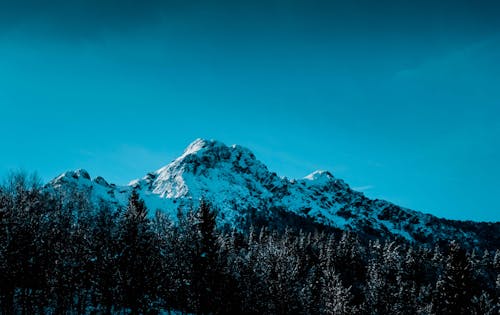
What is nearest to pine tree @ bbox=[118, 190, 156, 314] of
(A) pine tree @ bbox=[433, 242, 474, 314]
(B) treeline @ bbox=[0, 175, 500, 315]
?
(B) treeline @ bbox=[0, 175, 500, 315]

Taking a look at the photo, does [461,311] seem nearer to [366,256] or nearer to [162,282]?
[162,282]

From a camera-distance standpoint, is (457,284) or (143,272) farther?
(457,284)

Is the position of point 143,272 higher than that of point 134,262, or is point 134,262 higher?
point 134,262

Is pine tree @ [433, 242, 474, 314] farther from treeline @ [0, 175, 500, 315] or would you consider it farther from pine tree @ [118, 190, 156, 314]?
pine tree @ [118, 190, 156, 314]

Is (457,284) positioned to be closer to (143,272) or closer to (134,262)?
(143,272)

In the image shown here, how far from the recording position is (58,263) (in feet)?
105

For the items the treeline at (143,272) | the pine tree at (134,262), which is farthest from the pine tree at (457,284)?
the pine tree at (134,262)

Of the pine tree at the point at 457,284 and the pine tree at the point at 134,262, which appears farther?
the pine tree at the point at 457,284

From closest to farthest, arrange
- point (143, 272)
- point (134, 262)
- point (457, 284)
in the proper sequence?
point (134, 262) < point (143, 272) < point (457, 284)

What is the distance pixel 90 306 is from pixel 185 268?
51.5 ft

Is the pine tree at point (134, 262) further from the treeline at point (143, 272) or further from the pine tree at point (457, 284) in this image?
the pine tree at point (457, 284)

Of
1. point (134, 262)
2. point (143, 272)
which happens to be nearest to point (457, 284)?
point (143, 272)

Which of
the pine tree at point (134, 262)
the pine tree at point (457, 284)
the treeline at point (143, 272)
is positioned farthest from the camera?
the pine tree at point (457, 284)

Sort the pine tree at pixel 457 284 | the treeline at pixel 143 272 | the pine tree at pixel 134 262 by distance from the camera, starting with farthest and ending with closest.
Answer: the pine tree at pixel 457 284 → the pine tree at pixel 134 262 → the treeline at pixel 143 272
